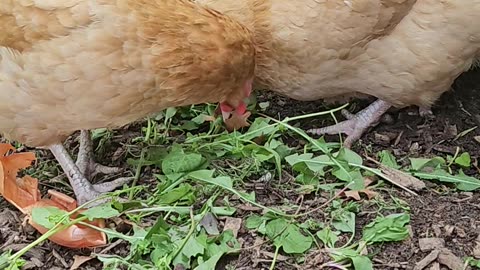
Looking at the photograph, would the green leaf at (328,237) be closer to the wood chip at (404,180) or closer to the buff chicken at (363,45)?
the wood chip at (404,180)

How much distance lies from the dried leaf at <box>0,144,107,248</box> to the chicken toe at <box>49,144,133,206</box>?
0.20 ft

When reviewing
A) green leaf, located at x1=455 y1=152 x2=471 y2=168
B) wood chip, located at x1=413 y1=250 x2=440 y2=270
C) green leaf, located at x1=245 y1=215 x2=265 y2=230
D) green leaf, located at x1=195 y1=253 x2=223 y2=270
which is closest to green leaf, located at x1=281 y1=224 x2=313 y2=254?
green leaf, located at x1=245 y1=215 x2=265 y2=230

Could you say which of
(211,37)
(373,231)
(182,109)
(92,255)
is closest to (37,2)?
(211,37)

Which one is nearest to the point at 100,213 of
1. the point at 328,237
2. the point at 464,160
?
the point at 328,237

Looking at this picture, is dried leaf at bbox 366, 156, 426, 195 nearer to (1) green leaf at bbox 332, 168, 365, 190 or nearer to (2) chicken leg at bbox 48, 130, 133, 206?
(1) green leaf at bbox 332, 168, 365, 190

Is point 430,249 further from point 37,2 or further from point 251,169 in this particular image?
point 37,2

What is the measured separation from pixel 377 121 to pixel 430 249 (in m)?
0.99

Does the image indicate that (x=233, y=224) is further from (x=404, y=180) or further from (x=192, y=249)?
(x=404, y=180)

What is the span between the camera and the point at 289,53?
3057 mm

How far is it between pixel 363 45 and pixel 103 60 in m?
1.03

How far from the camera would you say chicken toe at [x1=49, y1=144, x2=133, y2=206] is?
2939 mm

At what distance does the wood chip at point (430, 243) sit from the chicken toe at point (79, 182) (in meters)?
1.12

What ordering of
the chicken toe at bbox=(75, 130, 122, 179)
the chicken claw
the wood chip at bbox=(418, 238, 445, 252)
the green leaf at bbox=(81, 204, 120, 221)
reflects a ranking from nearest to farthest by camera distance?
the wood chip at bbox=(418, 238, 445, 252), the green leaf at bbox=(81, 204, 120, 221), the chicken toe at bbox=(75, 130, 122, 179), the chicken claw

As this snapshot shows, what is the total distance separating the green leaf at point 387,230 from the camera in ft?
8.24
